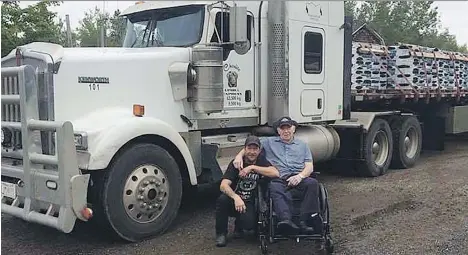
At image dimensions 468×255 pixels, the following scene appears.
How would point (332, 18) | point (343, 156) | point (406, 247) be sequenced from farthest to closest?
point (343, 156) → point (332, 18) → point (406, 247)

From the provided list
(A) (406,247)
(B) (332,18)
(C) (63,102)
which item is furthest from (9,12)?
(A) (406,247)

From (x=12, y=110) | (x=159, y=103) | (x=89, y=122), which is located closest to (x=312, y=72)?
(x=159, y=103)

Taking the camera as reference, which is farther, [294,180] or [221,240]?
[221,240]

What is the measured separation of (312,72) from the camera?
816cm

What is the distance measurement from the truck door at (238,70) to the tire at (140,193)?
1393 mm

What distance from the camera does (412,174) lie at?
9867mm

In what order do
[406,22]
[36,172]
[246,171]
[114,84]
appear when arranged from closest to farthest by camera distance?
1. [36,172]
2. [246,171]
3. [114,84]
4. [406,22]

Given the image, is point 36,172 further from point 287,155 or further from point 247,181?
point 287,155

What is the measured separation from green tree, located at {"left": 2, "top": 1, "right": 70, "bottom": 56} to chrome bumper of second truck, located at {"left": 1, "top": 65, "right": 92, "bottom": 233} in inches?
494

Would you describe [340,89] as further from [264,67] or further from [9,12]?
[9,12]

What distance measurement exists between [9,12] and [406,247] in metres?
15.5

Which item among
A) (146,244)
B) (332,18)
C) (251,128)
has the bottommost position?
(146,244)

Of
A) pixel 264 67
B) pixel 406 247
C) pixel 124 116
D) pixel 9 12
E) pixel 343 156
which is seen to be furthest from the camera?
pixel 9 12

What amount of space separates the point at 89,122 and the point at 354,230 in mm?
2974
